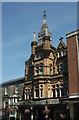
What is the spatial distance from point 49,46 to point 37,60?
144 inches

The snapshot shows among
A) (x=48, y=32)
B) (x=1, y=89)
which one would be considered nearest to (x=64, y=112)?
(x=48, y=32)

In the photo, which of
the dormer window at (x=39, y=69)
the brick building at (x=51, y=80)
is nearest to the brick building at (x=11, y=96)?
the brick building at (x=51, y=80)

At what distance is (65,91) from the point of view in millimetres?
28812

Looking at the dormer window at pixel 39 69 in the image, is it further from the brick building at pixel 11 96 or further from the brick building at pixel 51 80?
the brick building at pixel 11 96

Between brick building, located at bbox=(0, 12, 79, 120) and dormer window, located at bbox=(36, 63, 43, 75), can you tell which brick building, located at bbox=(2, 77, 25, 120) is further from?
dormer window, located at bbox=(36, 63, 43, 75)

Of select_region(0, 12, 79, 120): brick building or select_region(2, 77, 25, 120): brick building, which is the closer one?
select_region(0, 12, 79, 120): brick building

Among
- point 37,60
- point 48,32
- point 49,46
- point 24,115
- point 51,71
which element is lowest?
point 24,115

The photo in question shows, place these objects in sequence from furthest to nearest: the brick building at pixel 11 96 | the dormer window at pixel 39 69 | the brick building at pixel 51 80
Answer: the brick building at pixel 11 96 < the dormer window at pixel 39 69 < the brick building at pixel 51 80

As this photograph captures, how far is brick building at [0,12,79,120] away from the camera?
80.8 ft

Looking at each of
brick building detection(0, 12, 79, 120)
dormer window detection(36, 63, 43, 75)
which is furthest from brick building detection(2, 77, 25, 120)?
dormer window detection(36, 63, 43, 75)

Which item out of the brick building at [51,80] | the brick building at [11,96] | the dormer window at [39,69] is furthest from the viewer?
the brick building at [11,96]

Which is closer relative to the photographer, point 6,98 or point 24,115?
point 24,115

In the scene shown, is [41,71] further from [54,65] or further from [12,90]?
[12,90]

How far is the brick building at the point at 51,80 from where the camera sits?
80.8ft
